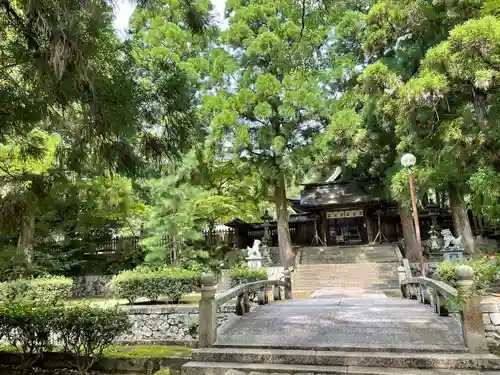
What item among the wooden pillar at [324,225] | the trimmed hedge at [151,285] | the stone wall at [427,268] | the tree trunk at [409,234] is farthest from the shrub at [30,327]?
the wooden pillar at [324,225]

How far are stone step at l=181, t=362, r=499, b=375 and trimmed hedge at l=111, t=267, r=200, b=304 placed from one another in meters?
5.59

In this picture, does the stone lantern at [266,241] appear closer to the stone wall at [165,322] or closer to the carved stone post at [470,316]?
the stone wall at [165,322]

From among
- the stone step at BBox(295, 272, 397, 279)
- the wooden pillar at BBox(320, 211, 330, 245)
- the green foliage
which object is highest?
the wooden pillar at BBox(320, 211, 330, 245)

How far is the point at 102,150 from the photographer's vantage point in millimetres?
3959

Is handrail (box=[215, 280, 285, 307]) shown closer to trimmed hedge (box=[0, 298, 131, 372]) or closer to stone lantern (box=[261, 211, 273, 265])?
trimmed hedge (box=[0, 298, 131, 372])

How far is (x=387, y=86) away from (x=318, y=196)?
387 inches

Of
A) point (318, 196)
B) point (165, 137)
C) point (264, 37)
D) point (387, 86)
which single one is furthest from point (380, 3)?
point (165, 137)

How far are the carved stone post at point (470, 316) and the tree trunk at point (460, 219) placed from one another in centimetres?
1103

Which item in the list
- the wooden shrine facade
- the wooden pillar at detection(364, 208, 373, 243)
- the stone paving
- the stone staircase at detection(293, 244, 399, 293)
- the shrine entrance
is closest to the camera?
the stone paving

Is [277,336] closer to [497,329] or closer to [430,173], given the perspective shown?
[497,329]

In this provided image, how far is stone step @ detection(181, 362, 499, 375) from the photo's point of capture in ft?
12.9

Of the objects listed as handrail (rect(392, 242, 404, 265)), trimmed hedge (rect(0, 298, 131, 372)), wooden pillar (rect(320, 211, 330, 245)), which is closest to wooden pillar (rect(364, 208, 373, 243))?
wooden pillar (rect(320, 211, 330, 245))

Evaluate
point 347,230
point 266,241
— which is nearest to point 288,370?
point 266,241

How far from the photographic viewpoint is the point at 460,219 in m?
14.4
